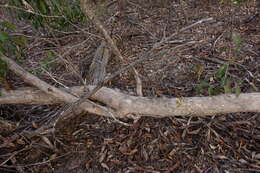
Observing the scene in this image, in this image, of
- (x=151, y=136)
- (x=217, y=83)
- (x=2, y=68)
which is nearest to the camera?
(x=2, y=68)

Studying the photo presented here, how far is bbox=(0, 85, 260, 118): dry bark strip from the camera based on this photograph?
1.40m

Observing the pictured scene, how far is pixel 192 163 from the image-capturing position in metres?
1.56

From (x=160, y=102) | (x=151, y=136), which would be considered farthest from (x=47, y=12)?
(x=151, y=136)

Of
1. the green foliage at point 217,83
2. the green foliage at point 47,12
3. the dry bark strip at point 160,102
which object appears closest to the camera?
the dry bark strip at point 160,102

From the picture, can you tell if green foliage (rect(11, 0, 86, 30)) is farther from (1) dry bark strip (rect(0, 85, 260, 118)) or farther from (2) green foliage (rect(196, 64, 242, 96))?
(2) green foliage (rect(196, 64, 242, 96))

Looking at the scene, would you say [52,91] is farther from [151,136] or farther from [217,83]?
[217,83]

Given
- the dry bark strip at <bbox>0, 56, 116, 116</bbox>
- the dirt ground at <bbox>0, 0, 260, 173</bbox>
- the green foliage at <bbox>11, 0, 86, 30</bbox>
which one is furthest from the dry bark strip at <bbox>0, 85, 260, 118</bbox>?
the green foliage at <bbox>11, 0, 86, 30</bbox>

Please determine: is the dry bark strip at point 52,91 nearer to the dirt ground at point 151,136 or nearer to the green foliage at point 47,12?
the dirt ground at point 151,136

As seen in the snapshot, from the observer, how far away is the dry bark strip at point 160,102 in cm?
140

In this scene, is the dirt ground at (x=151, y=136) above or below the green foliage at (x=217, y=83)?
below

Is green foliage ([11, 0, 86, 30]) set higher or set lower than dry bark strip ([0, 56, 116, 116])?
higher

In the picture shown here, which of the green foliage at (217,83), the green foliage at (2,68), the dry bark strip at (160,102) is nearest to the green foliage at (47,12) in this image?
the green foliage at (2,68)

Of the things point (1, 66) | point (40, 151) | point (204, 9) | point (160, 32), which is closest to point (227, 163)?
point (40, 151)

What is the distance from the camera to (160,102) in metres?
1.46
